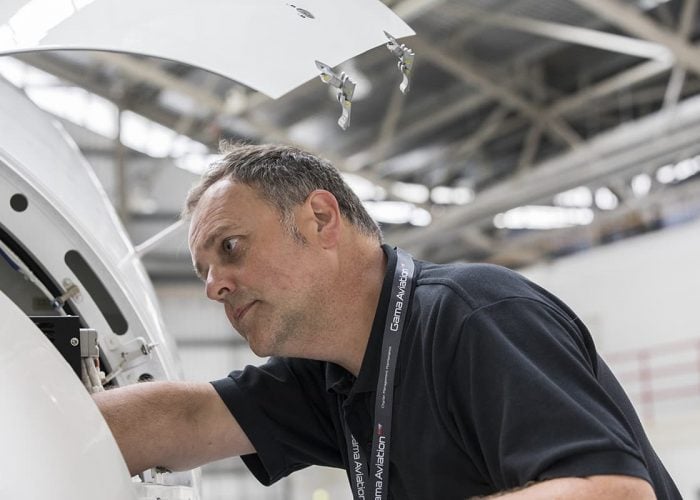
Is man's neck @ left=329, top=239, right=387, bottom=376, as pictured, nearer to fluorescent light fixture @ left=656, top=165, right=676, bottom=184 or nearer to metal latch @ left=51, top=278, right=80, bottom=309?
metal latch @ left=51, top=278, right=80, bottom=309

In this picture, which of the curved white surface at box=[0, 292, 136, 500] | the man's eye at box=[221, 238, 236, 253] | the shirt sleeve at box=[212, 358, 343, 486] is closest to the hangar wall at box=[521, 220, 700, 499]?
the shirt sleeve at box=[212, 358, 343, 486]

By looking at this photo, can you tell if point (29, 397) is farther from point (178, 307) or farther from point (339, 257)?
point (178, 307)

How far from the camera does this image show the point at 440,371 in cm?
148

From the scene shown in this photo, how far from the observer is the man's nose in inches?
66.2

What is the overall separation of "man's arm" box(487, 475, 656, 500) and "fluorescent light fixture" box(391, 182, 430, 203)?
9.80 metres

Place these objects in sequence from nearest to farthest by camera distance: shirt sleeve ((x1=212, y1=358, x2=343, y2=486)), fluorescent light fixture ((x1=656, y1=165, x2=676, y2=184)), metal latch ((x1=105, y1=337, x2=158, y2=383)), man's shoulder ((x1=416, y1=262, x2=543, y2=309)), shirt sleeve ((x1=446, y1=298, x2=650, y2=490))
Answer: shirt sleeve ((x1=446, y1=298, x2=650, y2=490))
man's shoulder ((x1=416, y1=262, x2=543, y2=309))
shirt sleeve ((x1=212, y1=358, x2=343, y2=486))
metal latch ((x1=105, y1=337, x2=158, y2=383))
fluorescent light fixture ((x1=656, y1=165, x2=676, y2=184))

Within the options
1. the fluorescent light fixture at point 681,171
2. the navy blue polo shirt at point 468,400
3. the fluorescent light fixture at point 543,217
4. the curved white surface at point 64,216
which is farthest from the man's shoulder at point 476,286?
the fluorescent light fixture at point 543,217

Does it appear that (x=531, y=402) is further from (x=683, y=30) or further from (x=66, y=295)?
(x=683, y=30)

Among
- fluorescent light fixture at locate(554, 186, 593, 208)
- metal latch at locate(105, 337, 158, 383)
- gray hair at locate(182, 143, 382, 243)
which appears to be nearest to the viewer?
gray hair at locate(182, 143, 382, 243)

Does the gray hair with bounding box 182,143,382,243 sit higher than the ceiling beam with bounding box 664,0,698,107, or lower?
lower

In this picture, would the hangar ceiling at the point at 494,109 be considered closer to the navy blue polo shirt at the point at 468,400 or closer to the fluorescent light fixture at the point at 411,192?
the fluorescent light fixture at the point at 411,192

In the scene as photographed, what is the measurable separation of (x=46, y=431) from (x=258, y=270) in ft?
1.93

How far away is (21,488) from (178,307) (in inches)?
576

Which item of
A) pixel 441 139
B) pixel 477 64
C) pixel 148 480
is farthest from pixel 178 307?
pixel 148 480
